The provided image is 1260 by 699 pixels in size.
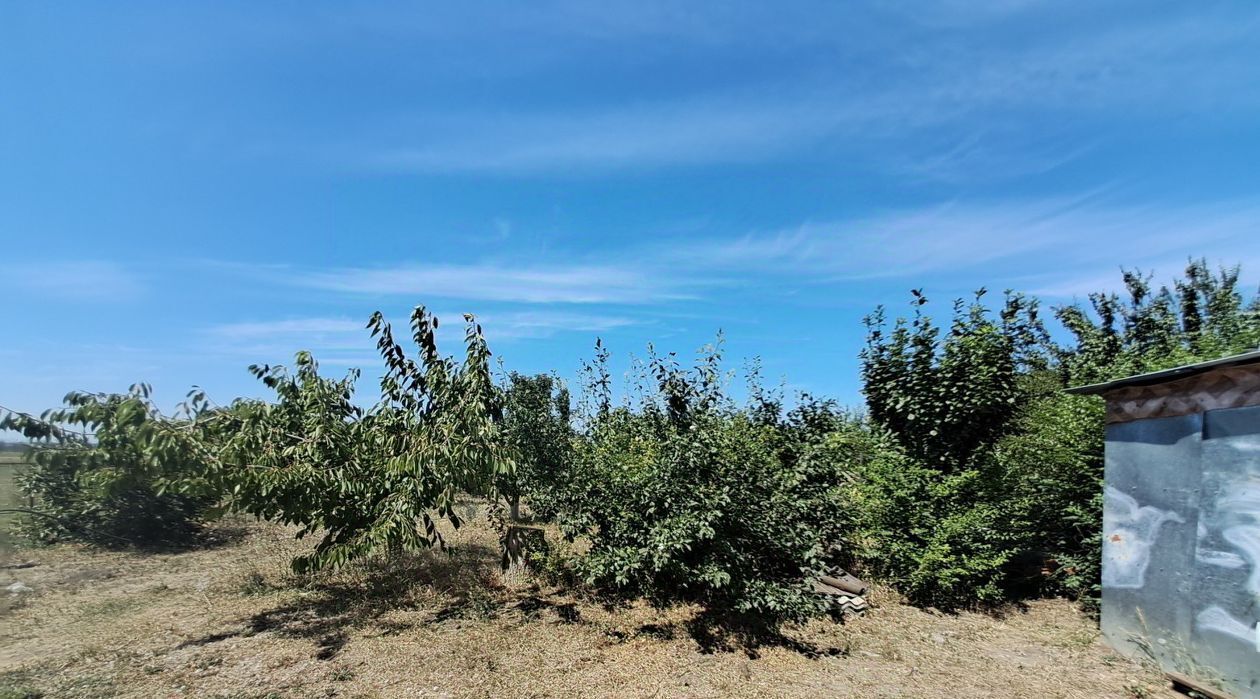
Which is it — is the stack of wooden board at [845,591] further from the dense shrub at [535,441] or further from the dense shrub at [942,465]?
the dense shrub at [535,441]

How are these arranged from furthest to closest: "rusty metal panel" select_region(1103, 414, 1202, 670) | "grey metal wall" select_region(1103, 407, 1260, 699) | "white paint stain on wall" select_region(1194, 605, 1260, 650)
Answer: "rusty metal panel" select_region(1103, 414, 1202, 670) < "grey metal wall" select_region(1103, 407, 1260, 699) < "white paint stain on wall" select_region(1194, 605, 1260, 650)

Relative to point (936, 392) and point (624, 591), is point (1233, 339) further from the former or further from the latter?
point (624, 591)

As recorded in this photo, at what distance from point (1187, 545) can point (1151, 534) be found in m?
0.35

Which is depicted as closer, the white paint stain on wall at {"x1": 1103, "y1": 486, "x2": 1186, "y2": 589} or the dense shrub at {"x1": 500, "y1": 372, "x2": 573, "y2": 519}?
the white paint stain on wall at {"x1": 1103, "y1": 486, "x2": 1186, "y2": 589}

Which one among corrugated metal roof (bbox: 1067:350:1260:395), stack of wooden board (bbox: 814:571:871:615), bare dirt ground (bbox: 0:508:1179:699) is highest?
corrugated metal roof (bbox: 1067:350:1260:395)

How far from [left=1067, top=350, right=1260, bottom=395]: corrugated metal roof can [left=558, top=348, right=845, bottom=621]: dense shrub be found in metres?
2.74

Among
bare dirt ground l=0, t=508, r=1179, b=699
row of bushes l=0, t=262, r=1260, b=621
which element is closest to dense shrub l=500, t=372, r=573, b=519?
row of bushes l=0, t=262, r=1260, b=621

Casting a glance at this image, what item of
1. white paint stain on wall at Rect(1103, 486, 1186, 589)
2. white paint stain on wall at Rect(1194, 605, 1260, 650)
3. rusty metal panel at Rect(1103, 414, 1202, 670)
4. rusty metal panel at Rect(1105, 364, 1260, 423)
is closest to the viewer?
white paint stain on wall at Rect(1194, 605, 1260, 650)

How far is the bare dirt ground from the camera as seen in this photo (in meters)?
4.50

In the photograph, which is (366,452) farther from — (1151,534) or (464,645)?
(1151,534)

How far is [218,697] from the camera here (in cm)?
409

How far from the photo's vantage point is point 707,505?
197 inches

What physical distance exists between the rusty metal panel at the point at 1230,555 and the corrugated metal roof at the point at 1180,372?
1.32ft

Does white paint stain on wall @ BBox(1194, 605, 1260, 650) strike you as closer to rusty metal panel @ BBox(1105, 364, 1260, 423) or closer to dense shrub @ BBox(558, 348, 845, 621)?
rusty metal panel @ BBox(1105, 364, 1260, 423)
